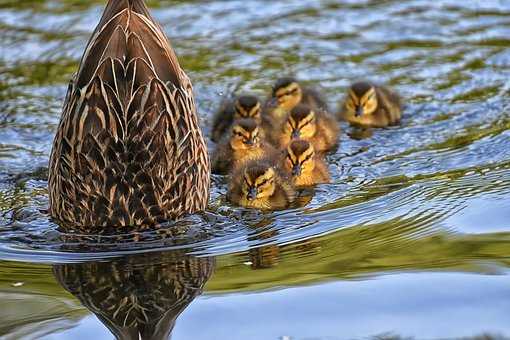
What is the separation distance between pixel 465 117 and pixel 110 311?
316cm

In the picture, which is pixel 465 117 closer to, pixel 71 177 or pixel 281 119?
pixel 281 119

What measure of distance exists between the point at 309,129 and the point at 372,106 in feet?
1.48

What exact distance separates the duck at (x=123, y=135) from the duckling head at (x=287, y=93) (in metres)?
1.95

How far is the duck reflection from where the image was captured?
3750 millimetres

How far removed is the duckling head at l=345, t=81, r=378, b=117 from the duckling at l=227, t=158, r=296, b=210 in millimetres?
1049

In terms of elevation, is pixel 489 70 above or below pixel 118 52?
below

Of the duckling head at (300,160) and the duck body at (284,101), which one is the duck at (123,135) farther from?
the duck body at (284,101)

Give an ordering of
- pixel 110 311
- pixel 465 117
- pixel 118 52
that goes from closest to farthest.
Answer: pixel 110 311, pixel 118 52, pixel 465 117

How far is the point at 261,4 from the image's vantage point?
26.4ft

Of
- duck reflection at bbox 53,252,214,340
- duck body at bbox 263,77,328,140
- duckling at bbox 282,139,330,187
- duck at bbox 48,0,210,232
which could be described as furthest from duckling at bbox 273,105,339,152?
duck reflection at bbox 53,252,214,340

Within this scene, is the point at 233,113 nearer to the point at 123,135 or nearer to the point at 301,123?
the point at 301,123

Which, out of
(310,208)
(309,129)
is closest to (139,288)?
(310,208)

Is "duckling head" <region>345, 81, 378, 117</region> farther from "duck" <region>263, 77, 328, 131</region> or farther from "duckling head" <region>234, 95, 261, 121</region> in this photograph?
"duckling head" <region>234, 95, 261, 121</region>

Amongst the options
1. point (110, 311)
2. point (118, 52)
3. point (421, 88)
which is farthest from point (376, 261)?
point (421, 88)
